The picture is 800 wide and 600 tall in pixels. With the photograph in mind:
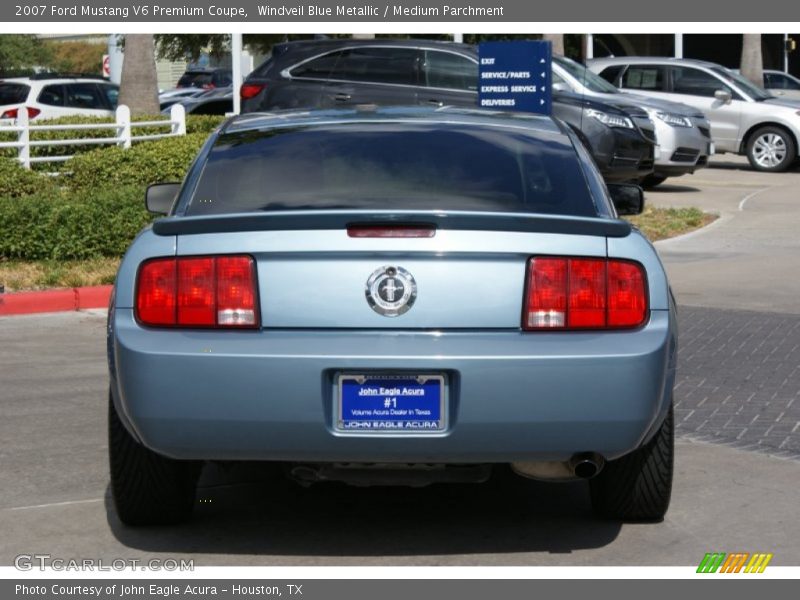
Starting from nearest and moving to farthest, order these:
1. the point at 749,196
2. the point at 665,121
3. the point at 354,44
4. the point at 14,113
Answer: the point at 354,44, the point at 665,121, the point at 749,196, the point at 14,113

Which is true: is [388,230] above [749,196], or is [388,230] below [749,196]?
above

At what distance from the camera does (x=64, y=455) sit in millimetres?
6852

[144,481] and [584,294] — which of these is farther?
[144,481]

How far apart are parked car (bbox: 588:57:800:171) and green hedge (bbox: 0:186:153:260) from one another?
1196cm

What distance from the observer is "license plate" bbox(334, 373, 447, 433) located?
4.89 m

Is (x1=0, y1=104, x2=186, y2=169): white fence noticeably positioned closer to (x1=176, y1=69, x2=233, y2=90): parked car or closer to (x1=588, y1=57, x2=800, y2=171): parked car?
(x1=588, y1=57, x2=800, y2=171): parked car

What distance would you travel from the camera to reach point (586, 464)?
16.8ft

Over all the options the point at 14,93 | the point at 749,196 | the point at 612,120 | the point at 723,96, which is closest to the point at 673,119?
the point at 749,196

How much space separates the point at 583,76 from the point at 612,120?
1933 millimetres

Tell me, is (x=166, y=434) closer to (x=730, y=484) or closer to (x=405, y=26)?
(x=730, y=484)

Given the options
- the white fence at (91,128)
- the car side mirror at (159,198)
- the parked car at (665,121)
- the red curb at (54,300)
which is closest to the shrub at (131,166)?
the white fence at (91,128)

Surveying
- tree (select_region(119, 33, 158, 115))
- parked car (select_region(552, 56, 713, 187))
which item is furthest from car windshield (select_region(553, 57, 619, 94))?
tree (select_region(119, 33, 158, 115))

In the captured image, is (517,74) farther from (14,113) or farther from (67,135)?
(14,113)

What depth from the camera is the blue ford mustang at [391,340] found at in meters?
4.86
